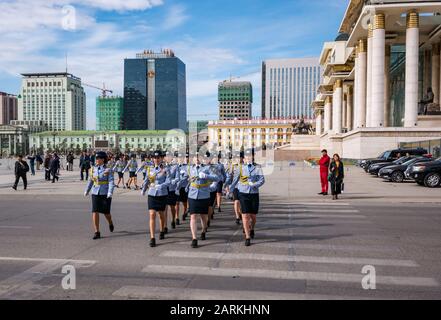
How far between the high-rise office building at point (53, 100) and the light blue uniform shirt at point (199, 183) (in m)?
179

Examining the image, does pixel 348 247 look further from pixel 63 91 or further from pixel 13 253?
pixel 63 91

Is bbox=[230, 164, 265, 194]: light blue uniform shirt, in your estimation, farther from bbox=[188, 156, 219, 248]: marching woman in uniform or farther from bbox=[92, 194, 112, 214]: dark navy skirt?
Result: bbox=[92, 194, 112, 214]: dark navy skirt

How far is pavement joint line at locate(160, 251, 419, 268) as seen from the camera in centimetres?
707

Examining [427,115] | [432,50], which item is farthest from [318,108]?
[427,115]

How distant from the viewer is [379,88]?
40.2 meters

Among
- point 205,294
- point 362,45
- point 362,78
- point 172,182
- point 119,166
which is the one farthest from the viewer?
point 362,45

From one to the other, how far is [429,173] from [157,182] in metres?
16.0

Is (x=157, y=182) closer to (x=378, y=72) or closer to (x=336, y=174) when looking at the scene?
(x=336, y=174)

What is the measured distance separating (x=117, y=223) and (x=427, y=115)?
127 ft

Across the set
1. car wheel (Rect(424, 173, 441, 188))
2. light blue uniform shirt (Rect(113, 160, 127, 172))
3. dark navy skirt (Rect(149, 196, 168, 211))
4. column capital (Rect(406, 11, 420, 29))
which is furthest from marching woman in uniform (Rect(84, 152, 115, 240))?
column capital (Rect(406, 11, 420, 29))

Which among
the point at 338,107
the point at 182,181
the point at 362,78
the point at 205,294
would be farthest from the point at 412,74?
the point at 205,294

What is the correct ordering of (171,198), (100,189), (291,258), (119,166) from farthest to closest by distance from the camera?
(119,166), (171,198), (100,189), (291,258)

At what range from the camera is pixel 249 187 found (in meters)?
8.70

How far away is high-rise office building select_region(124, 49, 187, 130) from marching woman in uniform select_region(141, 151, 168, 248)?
609 ft
